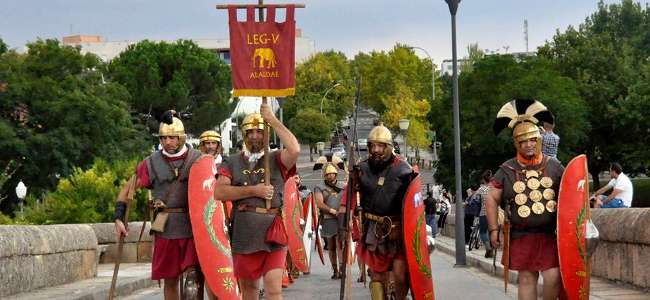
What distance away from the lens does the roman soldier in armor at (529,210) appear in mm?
10664

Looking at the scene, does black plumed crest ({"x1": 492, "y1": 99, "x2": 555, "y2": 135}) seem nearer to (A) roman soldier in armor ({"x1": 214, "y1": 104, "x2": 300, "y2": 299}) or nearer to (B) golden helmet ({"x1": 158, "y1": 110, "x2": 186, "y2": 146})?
(A) roman soldier in armor ({"x1": 214, "y1": 104, "x2": 300, "y2": 299})

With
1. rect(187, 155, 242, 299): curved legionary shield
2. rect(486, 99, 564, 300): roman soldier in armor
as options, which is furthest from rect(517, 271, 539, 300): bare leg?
rect(187, 155, 242, 299): curved legionary shield

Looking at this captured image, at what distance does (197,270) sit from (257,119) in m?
1.42

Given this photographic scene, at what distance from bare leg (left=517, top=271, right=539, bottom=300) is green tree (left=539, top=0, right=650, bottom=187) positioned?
56.6 metres

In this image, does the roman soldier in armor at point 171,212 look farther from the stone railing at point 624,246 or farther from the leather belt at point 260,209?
the stone railing at point 624,246

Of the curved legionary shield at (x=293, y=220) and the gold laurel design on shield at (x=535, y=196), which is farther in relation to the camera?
the curved legionary shield at (x=293, y=220)

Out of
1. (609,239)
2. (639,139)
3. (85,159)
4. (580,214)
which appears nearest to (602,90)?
(639,139)

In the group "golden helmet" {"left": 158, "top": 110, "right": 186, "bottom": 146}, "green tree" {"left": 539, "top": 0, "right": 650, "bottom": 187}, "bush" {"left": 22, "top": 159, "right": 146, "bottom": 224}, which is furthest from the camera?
"green tree" {"left": 539, "top": 0, "right": 650, "bottom": 187}

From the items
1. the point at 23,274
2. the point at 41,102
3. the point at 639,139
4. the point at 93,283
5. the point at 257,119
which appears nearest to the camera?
the point at 257,119

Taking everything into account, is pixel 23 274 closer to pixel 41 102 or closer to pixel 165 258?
pixel 165 258

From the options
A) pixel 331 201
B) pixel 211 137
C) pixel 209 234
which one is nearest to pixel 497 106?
pixel 331 201

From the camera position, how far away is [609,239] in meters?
16.0

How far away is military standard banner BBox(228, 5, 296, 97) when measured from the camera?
35.2ft

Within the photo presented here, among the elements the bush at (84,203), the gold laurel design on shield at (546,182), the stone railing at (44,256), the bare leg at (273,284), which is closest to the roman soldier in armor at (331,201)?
the stone railing at (44,256)
